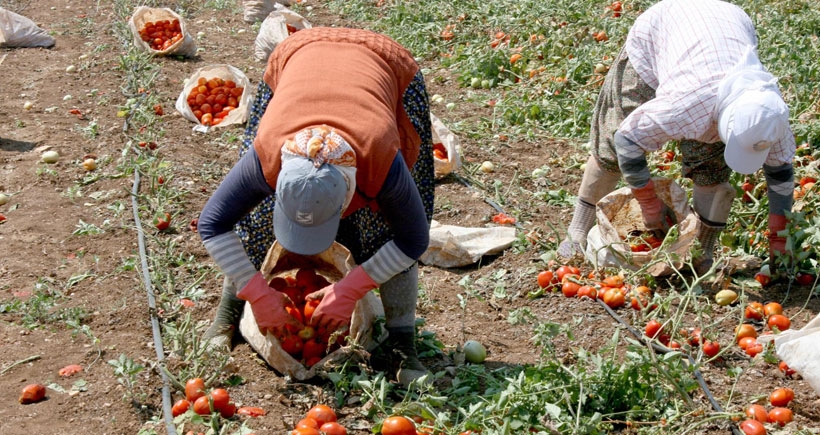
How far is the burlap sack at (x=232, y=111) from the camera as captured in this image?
243 inches

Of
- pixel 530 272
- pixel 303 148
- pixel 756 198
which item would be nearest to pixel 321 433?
pixel 303 148

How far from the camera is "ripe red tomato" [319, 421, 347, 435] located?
2672 mm

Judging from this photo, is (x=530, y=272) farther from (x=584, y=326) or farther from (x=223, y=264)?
(x=223, y=264)

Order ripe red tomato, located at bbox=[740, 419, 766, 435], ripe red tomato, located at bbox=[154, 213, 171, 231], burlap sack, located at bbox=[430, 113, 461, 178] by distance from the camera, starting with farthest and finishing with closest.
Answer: burlap sack, located at bbox=[430, 113, 461, 178] < ripe red tomato, located at bbox=[154, 213, 171, 231] < ripe red tomato, located at bbox=[740, 419, 766, 435]

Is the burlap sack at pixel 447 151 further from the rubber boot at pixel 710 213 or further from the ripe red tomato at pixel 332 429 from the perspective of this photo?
A: the ripe red tomato at pixel 332 429

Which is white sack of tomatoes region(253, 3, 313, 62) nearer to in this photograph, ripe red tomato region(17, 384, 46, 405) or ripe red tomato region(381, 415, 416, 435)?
ripe red tomato region(17, 384, 46, 405)

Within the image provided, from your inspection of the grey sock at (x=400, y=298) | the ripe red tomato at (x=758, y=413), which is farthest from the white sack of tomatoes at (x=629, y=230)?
the grey sock at (x=400, y=298)

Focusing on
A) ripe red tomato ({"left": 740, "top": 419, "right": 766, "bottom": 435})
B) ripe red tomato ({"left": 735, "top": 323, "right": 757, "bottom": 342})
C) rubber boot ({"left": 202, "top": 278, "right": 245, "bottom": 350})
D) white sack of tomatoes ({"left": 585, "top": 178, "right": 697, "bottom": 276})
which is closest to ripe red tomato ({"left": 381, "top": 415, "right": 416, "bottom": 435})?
rubber boot ({"left": 202, "top": 278, "right": 245, "bottom": 350})

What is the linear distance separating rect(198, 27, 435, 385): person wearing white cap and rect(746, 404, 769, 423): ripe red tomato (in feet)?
3.68

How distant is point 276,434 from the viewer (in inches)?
111

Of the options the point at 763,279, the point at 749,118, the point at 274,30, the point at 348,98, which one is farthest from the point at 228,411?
the point at 274,30

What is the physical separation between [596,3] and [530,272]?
4068mm

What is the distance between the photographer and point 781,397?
9.93 feet

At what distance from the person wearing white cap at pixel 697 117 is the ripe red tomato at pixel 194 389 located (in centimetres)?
191
